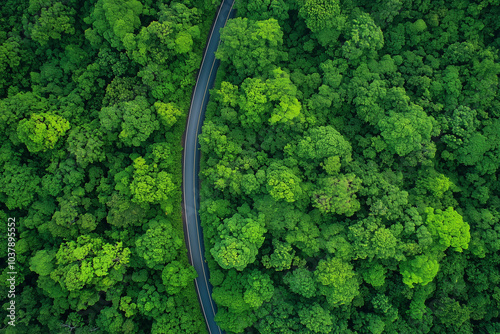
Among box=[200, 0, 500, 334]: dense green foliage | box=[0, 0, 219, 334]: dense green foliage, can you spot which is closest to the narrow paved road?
box=[0, 0, 219, 334]: dense green foliage

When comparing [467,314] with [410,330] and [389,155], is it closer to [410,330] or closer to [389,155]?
[410,330]

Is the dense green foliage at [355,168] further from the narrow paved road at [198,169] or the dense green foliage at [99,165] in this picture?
the dense green foliage at [99,165]

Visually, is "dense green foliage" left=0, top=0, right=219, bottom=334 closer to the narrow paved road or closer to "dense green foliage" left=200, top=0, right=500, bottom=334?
the narrow paved road

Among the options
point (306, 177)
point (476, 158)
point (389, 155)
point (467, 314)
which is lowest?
point (467, 314)

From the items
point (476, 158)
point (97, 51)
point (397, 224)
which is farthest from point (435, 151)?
point (97, 51)

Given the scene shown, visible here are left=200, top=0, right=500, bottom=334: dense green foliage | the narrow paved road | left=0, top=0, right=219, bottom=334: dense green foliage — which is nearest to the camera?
left=200, top=0, right=500, bottom=334: dense green foliage

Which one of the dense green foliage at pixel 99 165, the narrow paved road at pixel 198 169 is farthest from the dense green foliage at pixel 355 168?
the dense green foliage at pixel 99 165
